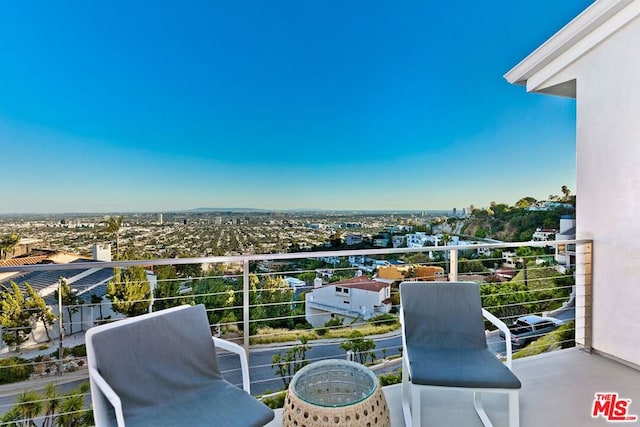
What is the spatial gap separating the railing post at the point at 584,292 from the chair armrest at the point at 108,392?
3333 millimetres

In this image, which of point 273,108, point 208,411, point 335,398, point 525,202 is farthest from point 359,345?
point 273,108

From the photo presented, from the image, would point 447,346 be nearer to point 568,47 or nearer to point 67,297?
point 568,47

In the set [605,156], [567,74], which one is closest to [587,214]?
[605,156]

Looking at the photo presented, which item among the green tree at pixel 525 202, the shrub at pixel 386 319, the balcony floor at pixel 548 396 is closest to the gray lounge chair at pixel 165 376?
the balcony floor at pixel 548 396

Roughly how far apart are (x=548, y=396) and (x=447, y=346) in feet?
2.71

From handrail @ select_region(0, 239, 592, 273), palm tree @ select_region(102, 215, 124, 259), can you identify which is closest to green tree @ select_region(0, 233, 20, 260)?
palm tree @ select_region(102, 215, 124, 259)

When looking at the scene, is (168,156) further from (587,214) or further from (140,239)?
(587,214)

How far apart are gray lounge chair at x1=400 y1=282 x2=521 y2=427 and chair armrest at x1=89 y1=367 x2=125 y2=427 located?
3.88 ft

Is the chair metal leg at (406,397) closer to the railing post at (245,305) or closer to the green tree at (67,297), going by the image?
the railing post at (245,305)

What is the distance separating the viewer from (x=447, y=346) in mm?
1836

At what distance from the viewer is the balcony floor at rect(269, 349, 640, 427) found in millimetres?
1787

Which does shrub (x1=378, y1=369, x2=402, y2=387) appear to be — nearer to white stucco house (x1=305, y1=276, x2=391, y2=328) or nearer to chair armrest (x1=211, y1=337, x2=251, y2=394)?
white stucco house (x1=305, y1=276, x2=391, y2=328)

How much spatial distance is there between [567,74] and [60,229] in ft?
23.4

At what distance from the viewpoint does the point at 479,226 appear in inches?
208
